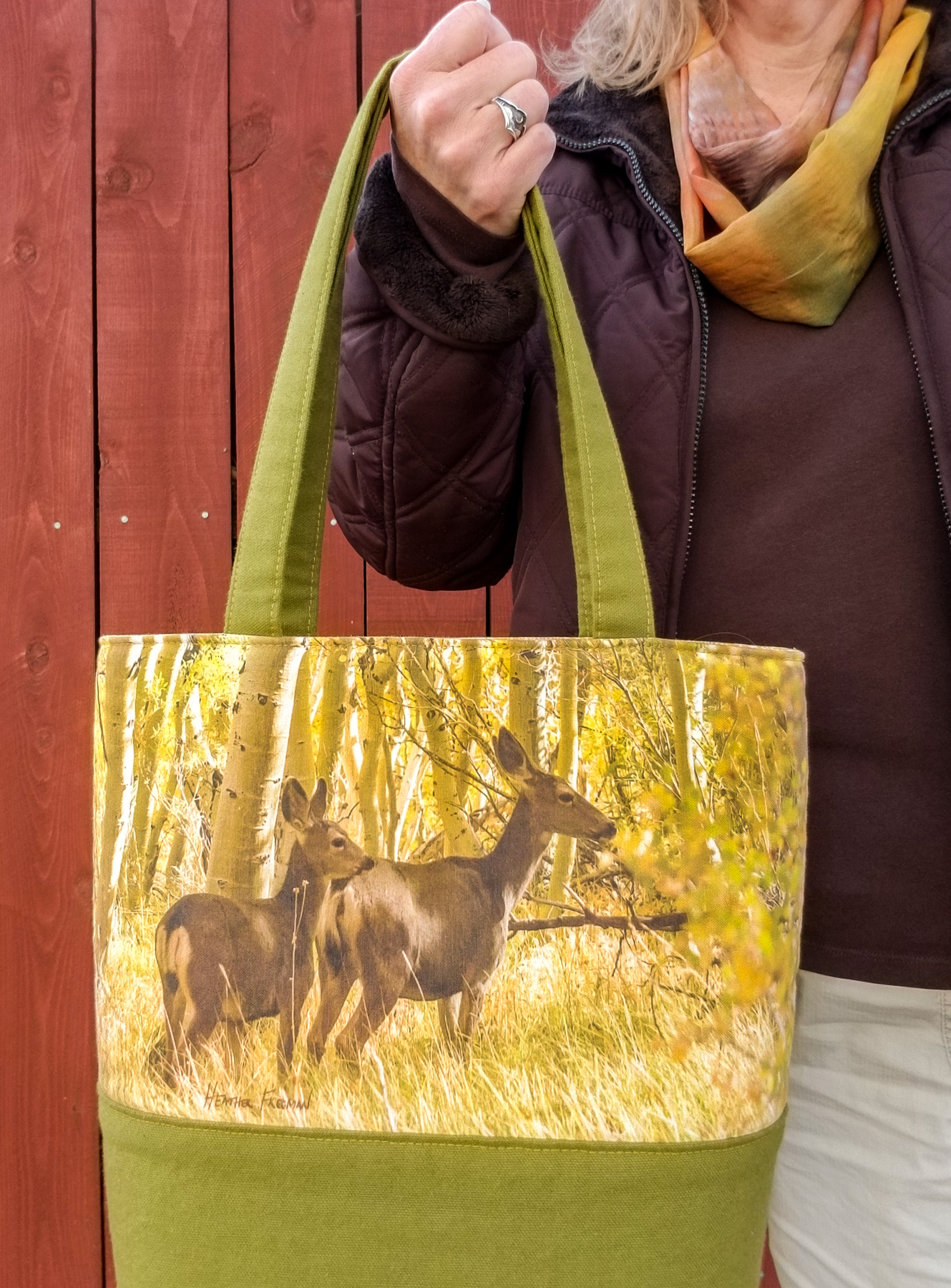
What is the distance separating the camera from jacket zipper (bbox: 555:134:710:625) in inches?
23.3

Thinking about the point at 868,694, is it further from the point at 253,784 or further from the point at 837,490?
the point at 253,784

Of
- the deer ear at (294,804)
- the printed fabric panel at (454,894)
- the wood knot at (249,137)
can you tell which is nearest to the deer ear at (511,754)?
the printed fabric panel at (454,894)

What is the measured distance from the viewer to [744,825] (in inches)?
18.3

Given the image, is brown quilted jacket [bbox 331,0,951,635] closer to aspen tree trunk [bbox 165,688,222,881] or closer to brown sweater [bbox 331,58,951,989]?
brown sweater [bbox 331,58,951,989]

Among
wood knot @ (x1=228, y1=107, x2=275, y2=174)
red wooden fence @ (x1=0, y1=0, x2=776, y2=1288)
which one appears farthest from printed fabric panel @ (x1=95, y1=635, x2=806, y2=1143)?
wood knot @ (x1=228, y1=107, x2=275, y2=174)

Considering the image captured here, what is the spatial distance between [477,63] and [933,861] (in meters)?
0.57

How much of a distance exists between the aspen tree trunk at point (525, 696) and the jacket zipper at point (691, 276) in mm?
188

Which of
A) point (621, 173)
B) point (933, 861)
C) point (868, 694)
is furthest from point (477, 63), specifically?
point (933, 861)

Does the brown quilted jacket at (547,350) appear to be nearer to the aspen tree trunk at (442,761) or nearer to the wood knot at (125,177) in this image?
the aspen tree trunk at (442,761)

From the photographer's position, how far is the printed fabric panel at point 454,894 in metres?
0.45

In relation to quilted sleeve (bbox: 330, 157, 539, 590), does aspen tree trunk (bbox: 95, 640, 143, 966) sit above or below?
below

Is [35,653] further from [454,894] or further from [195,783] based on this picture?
[454,894]

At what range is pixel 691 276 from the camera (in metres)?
0.61

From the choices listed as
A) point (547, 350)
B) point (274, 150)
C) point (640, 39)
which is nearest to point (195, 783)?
point (547, 350)
